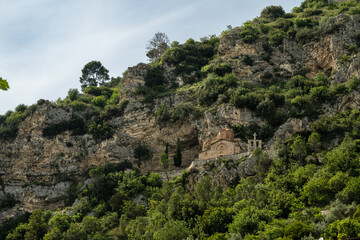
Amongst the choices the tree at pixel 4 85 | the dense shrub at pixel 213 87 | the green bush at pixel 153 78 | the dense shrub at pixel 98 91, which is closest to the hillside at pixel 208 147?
the dense shrub at pixel 213 87

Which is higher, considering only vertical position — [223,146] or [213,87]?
[213,87]

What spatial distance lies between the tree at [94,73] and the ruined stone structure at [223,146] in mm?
50500

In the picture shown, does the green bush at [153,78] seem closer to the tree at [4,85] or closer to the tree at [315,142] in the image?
the tree at [315,142]

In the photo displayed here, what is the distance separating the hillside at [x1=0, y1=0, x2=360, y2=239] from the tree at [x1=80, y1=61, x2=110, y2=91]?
12.8m

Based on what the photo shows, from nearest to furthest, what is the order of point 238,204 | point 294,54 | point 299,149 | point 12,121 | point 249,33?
point 238,204 < point 299,149 < point 12,121 < point 294,54 < point 249,33

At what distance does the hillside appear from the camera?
40.4m

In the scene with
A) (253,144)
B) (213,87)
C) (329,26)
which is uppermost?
(329,26)

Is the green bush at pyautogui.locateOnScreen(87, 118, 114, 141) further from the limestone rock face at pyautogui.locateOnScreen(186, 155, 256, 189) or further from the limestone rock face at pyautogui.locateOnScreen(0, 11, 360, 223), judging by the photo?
the limestone rock face at pyautogui.locateOnScreen(186, 155, 256, 189)

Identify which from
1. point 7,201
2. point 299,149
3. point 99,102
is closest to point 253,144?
point 299,149

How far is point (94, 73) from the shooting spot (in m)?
102


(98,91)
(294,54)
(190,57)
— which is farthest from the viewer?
(98,91)

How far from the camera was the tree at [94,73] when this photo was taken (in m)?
100

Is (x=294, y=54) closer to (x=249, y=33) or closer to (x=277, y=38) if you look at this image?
(x=277, y=38)

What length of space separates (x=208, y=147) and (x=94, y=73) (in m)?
51.4
